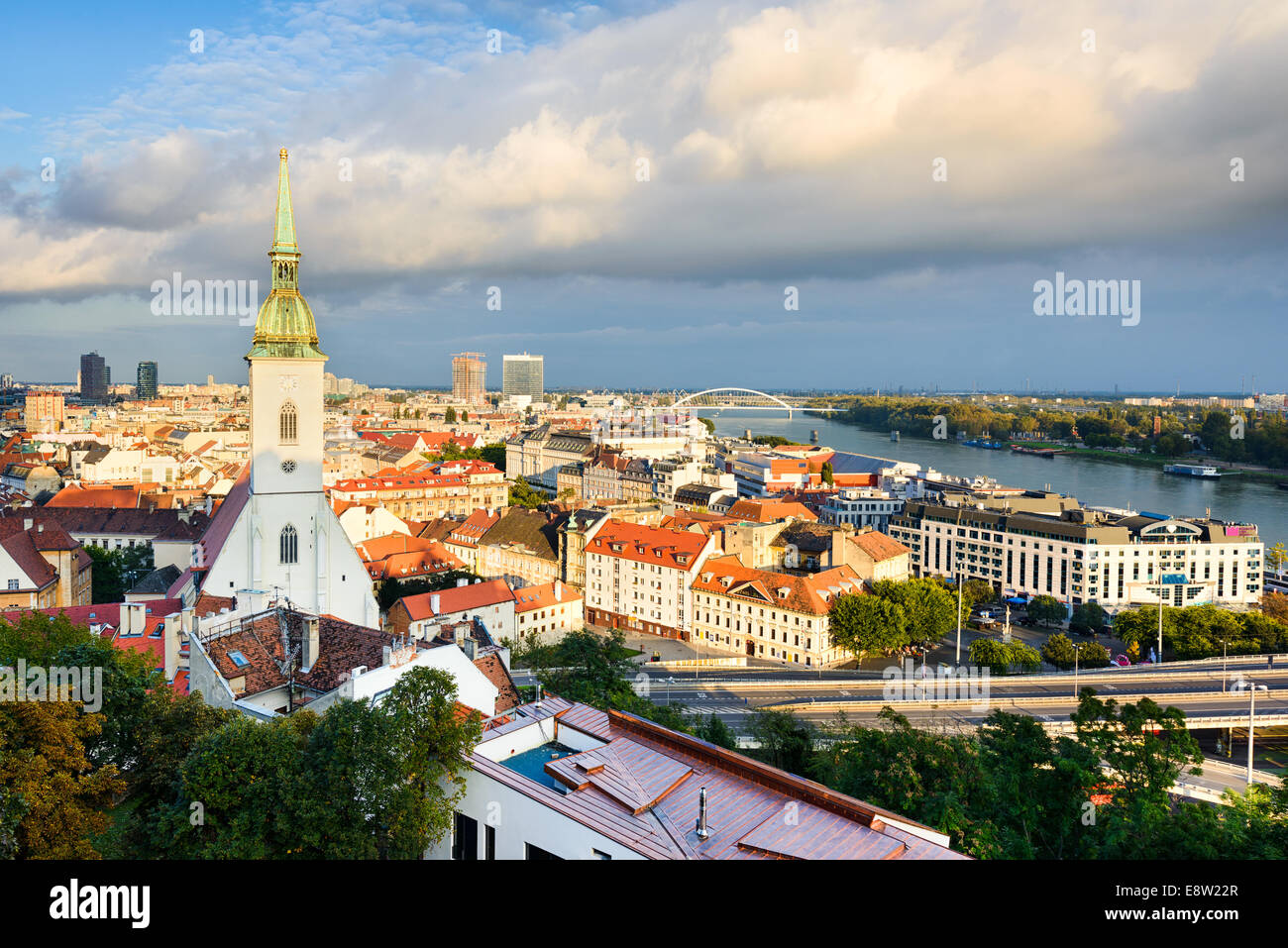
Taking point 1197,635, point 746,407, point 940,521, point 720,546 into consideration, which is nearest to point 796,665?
point 720,546

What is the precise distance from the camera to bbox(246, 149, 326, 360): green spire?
15.6 meters

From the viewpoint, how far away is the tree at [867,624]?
2509 centimetres

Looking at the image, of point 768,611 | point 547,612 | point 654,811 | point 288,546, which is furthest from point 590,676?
point 654,811

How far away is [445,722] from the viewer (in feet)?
19.6

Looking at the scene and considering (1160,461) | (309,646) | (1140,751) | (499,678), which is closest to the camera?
(1140,751)

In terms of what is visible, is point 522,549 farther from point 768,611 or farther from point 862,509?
point 862,509

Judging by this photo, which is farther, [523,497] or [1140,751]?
[523,497]

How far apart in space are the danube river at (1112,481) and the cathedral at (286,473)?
4389 centimetres

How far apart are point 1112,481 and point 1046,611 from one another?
1564 inches

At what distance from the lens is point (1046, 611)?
99.8ft

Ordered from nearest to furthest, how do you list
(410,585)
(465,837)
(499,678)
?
(465,837) → (499,678) → (410,585)
